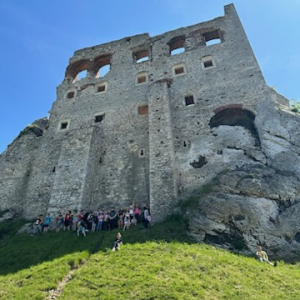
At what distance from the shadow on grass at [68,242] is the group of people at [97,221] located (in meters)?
0.36

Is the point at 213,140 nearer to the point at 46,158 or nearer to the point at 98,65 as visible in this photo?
the point at 46,158

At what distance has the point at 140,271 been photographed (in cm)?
904

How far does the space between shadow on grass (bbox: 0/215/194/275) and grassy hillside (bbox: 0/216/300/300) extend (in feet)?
0.13

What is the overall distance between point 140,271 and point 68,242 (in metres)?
4.32

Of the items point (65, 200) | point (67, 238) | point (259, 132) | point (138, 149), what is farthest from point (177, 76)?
point (67, 238)

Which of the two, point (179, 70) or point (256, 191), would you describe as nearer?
point (256, 191)

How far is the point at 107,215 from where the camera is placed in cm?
1380

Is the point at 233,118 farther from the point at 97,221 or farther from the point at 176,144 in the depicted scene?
the point at 97,221

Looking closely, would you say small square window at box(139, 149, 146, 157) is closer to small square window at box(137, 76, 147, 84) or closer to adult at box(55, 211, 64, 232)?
adult at box(55, 211, 64, 232)

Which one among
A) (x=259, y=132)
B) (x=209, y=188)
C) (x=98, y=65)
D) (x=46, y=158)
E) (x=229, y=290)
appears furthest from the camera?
(x=98, y=65)

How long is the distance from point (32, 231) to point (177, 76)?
1308cm

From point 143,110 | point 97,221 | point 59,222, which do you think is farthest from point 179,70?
point 59,222

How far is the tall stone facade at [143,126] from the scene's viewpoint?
15.7 metres

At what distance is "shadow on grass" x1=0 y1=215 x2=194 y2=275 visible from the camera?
10.9m
